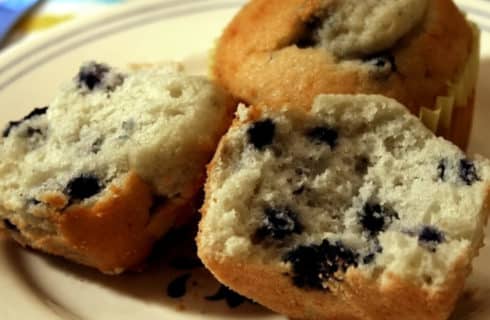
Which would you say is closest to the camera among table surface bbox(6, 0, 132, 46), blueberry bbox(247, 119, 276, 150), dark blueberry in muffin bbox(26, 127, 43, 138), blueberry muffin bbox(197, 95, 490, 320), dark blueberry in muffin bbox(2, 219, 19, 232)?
blueberry muffin bbox(197, 95, 490, 320)

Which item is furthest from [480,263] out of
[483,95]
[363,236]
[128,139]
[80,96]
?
[80,96]

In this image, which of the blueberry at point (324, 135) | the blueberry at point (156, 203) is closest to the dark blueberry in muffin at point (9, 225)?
the blueberry at point (156, 203)

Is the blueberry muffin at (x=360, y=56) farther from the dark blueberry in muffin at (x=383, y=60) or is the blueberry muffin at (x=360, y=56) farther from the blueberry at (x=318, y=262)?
the blueberry at (x=318, y=262)

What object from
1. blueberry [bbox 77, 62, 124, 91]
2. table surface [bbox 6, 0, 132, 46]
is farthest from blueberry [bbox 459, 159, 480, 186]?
table surface [bbox 6, 0, 132, 46]

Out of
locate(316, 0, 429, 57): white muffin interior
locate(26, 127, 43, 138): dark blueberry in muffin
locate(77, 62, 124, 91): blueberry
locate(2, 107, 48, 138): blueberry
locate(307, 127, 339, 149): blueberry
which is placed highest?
locate(316, 0, 429, 57): white muffin interior

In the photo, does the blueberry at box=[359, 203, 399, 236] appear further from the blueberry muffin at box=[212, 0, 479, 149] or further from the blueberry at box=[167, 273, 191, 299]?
the blueberry at box=[167, 273, 191, 299]

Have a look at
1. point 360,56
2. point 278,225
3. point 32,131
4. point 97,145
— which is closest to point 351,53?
point 360,56

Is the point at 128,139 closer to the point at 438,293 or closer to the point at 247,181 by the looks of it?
the point at 247,181
